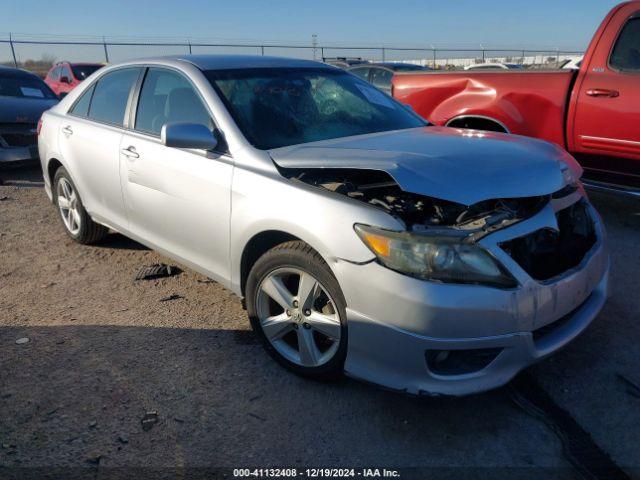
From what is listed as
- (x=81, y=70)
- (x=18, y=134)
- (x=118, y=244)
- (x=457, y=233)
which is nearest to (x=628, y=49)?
(x=457, y=233)

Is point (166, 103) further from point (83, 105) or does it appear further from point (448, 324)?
point (448, 324)

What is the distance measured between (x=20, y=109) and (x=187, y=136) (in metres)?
6.26

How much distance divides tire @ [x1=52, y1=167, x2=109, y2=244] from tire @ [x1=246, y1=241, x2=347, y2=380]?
2464 mm

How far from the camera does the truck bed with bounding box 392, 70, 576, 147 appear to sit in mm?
5164

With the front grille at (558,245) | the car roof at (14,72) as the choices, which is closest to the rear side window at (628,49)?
the front grille at (558,245)

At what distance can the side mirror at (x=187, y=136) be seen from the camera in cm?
299

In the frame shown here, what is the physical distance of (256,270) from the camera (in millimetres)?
2898

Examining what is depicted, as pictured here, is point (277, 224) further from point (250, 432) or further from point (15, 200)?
point (15, 200)

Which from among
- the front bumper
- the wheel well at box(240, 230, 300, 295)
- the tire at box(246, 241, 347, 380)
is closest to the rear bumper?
the wheel well at box(240, 230, 300, 295)

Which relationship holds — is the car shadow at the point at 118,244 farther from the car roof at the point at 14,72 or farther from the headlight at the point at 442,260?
the car roof at the point at 14,72

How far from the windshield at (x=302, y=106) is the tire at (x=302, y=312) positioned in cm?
75

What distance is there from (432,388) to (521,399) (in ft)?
2.14

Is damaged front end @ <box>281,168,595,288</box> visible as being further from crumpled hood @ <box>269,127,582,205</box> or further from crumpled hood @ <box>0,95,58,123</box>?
crumpled hood @ <box>0,95,58,123</box>

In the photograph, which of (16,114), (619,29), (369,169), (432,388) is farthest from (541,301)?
(16,114)
